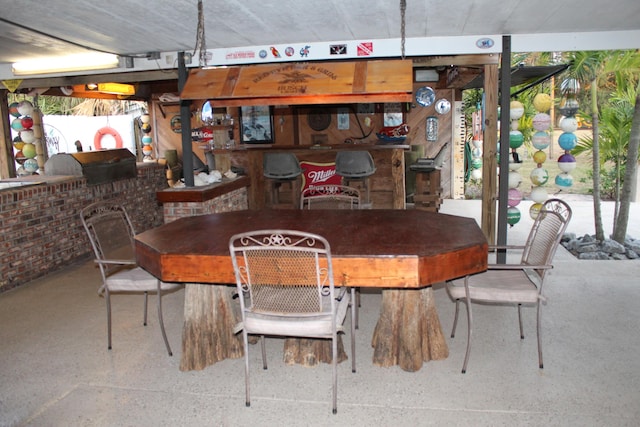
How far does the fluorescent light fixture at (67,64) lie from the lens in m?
5.91

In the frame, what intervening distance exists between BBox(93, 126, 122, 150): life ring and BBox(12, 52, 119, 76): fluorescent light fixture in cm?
661

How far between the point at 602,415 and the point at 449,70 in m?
6.27

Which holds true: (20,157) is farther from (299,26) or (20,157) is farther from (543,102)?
(543,102)

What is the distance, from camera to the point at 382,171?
24.5 feet

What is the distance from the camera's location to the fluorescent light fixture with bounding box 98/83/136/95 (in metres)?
8.82

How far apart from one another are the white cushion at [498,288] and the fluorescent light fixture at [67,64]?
4367 millimetres

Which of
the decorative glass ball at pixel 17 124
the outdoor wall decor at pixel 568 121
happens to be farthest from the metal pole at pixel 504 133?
the decorative glass ball at pixel 17 124

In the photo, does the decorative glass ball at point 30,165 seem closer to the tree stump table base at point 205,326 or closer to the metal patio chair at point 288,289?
the tree stump table base at point 205,326

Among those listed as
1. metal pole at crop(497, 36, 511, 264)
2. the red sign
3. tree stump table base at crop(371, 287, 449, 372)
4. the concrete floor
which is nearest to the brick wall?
the concrete floor

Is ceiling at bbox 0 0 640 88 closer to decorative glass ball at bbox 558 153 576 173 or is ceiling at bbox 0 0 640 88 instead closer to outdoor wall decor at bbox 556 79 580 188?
outdoor wall decor at bbox 556 79 580 188

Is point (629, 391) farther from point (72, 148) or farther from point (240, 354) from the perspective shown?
point (72, 148)

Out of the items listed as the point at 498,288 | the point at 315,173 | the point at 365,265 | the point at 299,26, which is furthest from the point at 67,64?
the point at 498,288

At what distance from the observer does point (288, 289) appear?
3043mm

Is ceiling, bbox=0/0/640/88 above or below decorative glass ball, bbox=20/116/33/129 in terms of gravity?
above
